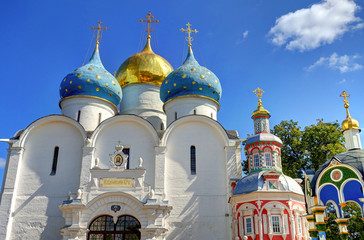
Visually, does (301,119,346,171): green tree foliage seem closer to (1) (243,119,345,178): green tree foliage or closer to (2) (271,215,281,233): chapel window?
(1) (243,119,345,178): green tree foliage

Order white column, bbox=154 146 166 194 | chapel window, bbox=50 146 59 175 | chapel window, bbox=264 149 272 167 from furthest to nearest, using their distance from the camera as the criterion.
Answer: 1. chapel window, bbox=50 146 59 175
2. white column, bbox=154 146 166 194
3. chapel window, bbox=264 149 272 167

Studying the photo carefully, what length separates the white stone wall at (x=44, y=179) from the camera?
55.2 feet

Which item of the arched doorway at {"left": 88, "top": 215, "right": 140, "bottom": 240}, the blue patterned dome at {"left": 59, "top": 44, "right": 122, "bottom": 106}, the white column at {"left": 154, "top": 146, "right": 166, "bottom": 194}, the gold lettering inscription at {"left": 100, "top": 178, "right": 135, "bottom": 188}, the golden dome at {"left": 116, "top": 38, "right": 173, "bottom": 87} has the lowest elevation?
the arched doorway at {"left": 88, "top": 215, "right": 140, "bottom": 240}

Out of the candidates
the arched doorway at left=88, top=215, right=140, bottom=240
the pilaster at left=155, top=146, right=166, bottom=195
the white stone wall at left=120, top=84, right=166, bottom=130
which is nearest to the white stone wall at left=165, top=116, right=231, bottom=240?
the pilaster at left=155, top=146, right=166, bottom=195

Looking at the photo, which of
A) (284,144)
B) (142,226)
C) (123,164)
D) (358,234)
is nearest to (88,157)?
(123,164)

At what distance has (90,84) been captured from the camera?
781 inches

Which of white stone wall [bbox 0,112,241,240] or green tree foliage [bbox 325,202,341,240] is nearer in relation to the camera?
white stone wall [bbox 0,112,241,240]

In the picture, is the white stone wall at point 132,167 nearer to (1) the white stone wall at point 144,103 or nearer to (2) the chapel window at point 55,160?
(2) the chapel window at point 55,160

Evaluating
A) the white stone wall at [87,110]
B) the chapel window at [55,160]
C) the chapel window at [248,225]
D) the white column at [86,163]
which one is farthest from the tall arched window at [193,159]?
the chapel window at [55,160]

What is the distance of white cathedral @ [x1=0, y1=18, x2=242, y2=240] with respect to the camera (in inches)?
582

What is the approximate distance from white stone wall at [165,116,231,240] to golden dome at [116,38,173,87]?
558 centimetres

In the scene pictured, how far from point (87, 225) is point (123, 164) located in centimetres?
259

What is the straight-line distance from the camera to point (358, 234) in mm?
19484

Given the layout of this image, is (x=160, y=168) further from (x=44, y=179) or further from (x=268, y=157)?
(x=44, y=179)
